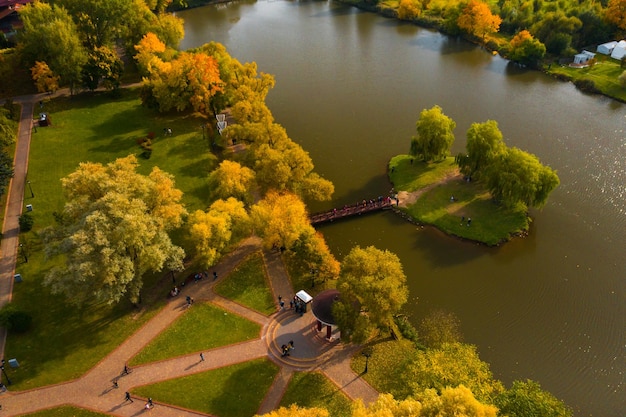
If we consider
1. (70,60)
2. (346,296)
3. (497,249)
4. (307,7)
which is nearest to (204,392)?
(346,296)

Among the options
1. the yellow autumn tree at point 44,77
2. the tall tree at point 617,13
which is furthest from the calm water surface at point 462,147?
the yellow autumn tree at point 44,77

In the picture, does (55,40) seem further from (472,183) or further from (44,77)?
(472,183)

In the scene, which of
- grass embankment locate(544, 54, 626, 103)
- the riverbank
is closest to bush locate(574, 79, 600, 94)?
the riverbank

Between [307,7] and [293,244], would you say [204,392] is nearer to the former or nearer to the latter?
[293,244]

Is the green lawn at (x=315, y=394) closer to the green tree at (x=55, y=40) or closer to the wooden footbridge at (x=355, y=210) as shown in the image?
the wooden footbridge at (x=355, y=210)

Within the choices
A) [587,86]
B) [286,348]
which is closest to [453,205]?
[286,348]

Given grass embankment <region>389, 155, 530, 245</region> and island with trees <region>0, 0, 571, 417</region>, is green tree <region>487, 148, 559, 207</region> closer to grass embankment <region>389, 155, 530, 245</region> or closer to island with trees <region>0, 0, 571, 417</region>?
island with trees <region>0, 0, 571, 417</region>
